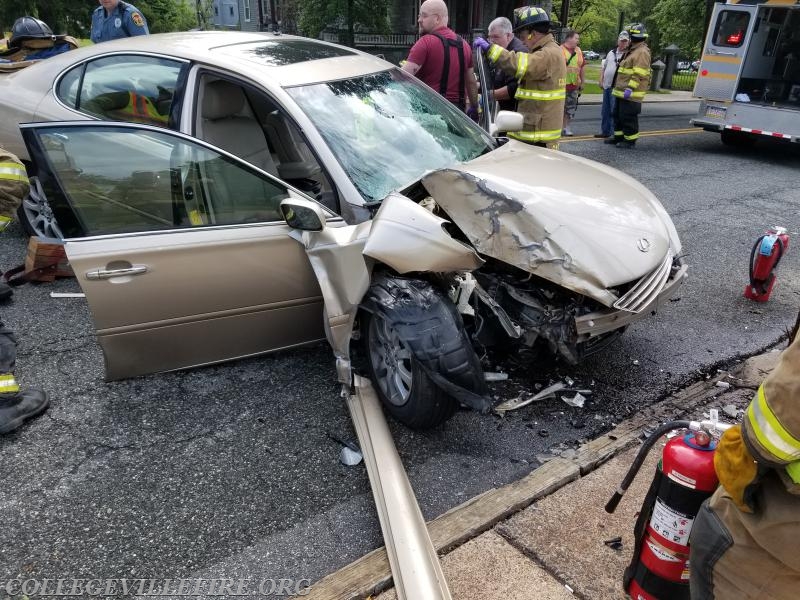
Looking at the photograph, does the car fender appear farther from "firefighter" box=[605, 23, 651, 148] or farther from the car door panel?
"firefighter" box=[605, 23, 651, 148]

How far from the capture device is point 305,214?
9.39 ft

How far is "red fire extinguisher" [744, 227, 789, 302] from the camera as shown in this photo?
4332 mm

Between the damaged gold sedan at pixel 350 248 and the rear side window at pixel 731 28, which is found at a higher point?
the rear side window at pixel 731 28

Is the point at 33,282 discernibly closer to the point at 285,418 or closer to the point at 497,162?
the point at 285,418

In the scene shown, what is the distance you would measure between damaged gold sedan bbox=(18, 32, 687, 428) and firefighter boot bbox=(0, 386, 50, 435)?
1.30 ft

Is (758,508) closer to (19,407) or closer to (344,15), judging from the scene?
(19,407)

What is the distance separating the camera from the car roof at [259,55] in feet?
11.5

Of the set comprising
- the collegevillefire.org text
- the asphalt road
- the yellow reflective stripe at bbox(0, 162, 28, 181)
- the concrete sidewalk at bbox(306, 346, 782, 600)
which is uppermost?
the yellow reflective stripe at bbox(0, 162, 28, 181)

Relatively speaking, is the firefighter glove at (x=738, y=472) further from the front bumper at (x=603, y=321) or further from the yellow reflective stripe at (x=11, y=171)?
the yellow reflective stripe at (x=11, y=171)

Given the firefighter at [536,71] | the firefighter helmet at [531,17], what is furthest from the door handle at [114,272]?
the firefighter helmet at [531,17]

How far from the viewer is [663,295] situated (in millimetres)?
3010

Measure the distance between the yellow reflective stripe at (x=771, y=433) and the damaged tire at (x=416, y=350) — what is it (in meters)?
1.30

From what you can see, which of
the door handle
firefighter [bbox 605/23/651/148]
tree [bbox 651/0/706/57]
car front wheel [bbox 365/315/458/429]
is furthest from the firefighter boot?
tree [bbox 651/0/706/57]

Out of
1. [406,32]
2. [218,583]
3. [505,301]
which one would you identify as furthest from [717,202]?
[406,32]
